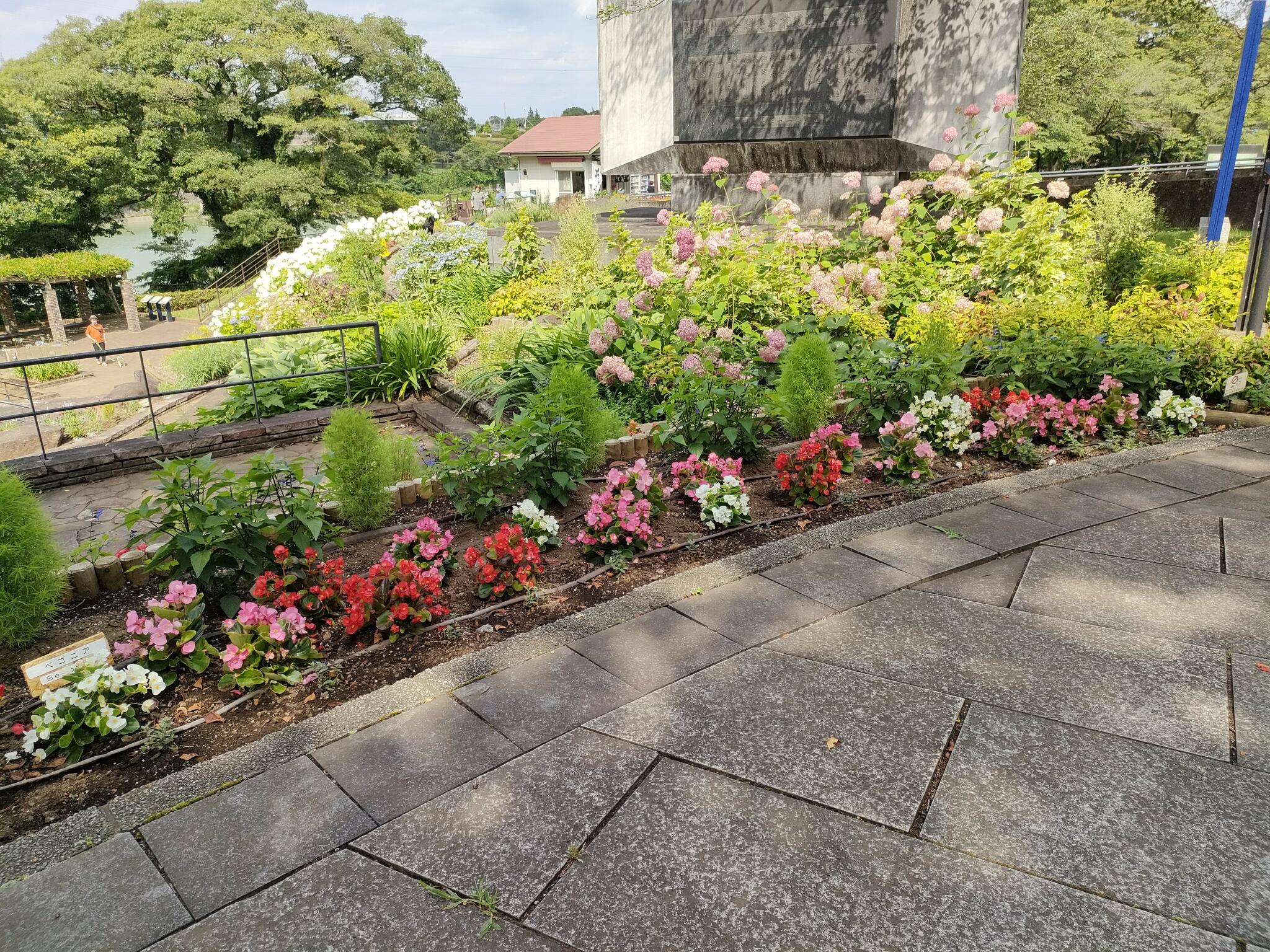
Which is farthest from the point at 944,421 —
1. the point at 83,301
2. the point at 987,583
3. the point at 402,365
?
the point at 83,301

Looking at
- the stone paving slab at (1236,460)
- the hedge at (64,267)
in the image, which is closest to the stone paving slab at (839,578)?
the stone paving slab at (1236,460)

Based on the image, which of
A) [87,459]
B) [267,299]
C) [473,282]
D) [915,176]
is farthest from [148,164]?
[915,176]

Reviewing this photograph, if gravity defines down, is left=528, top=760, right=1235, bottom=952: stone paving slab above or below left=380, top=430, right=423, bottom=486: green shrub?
below

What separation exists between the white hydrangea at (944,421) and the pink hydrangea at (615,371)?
5.68 ft

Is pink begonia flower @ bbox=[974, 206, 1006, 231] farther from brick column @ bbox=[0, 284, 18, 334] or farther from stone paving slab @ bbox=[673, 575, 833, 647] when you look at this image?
brick column @ bbox=[0, 284, 18, 334]

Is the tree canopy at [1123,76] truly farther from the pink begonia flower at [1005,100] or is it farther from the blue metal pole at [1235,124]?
the pink begonia flower at [1005,100]

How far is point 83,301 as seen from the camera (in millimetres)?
28438

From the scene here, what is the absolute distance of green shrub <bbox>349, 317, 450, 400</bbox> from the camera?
7.20 meters

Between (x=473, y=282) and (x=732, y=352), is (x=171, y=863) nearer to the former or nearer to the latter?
(x=732, y=352)

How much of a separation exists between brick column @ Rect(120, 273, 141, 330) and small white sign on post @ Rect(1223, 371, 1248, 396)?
3158cm

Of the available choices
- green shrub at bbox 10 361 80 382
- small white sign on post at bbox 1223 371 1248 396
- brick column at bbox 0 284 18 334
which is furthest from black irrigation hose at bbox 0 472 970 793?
brick column at bbox 0 284 18 334

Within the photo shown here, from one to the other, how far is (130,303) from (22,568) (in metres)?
30.4

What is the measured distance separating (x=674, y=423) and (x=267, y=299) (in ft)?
28.5

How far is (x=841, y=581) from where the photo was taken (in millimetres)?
3246
